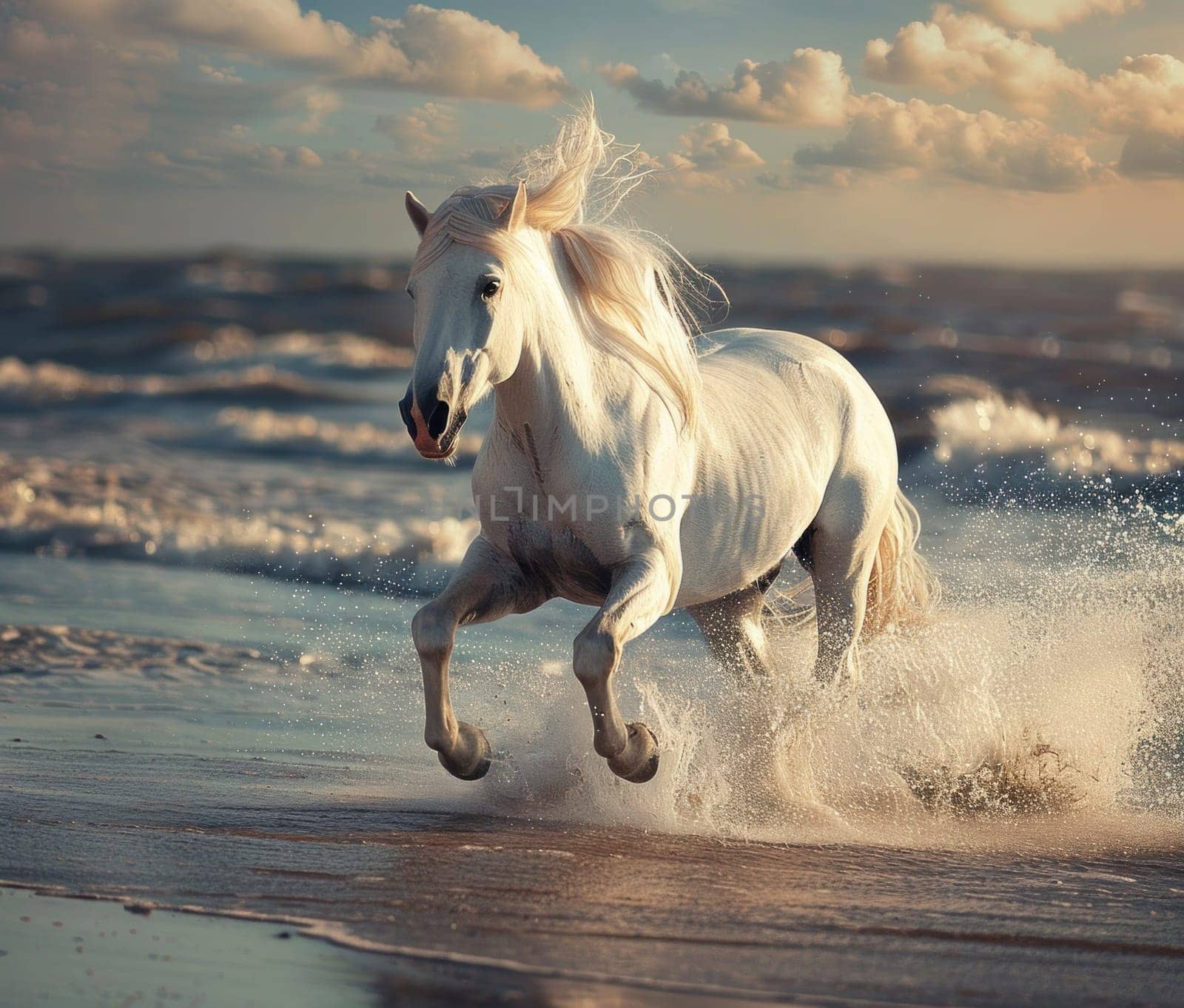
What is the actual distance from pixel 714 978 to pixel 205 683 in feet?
11.5

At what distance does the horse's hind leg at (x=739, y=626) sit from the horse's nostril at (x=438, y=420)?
1.89m

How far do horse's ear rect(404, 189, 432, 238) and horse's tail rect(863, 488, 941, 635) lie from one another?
2230mm

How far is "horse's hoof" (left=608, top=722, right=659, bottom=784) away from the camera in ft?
12.2

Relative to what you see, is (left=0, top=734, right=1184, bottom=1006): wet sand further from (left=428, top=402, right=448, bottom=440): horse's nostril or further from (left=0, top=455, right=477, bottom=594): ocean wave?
(left=0, top=455, right=477, bottom=594): ocean wave

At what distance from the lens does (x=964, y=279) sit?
41.3m

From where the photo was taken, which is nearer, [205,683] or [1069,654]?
[1069,654]

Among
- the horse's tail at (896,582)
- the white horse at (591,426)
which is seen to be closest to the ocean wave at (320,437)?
the horse's tail at (896,582)

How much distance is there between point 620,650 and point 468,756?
22.0 inches

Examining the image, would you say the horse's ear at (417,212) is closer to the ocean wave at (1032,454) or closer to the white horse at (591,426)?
the white horse at (591,426)

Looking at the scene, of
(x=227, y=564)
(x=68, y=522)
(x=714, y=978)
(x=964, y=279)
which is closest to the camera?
(x=714, y=978)

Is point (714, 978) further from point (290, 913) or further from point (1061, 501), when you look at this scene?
point (1061, 501)

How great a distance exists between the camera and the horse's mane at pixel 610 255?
150 inches

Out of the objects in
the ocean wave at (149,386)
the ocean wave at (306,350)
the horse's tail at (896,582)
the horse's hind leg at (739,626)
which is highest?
the horse's tail at (896,582)

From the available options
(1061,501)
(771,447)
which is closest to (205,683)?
(771,447)
